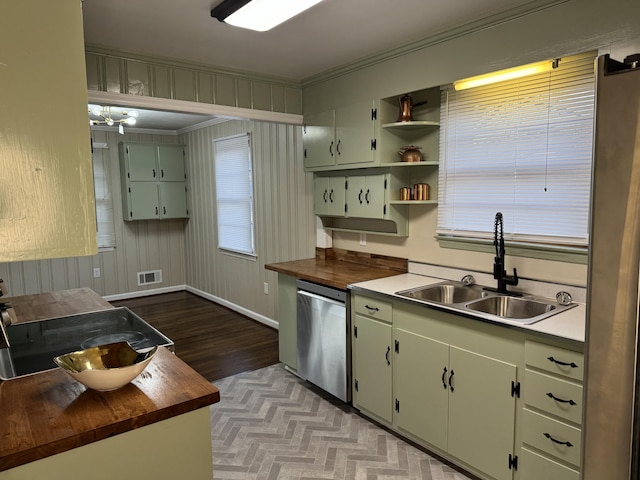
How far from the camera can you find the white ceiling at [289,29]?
231cm

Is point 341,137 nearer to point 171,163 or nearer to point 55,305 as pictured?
point 55,305

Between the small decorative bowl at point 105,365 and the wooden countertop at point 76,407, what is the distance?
56mm

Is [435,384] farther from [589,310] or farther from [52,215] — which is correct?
[52,215]

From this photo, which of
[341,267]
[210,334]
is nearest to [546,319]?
[341,267]

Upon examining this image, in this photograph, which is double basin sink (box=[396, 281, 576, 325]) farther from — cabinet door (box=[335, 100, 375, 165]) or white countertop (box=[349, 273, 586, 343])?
cabinet door (box=[335, 100, 375, 165])

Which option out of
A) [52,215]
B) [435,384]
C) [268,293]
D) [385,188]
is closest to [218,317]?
[268,293]

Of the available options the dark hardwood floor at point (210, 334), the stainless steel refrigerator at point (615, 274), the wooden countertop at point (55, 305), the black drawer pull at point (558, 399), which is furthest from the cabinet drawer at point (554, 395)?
the dark hardwood floor at point (210, 334)

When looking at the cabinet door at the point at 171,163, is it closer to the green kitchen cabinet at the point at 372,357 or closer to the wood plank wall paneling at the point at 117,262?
the wood plank wall paneling at the point at 117,262

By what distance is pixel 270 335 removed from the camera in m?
4.75

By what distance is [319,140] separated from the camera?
11.9ft

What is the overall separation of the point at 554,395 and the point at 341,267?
1.93 m

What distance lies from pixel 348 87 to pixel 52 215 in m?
2.90

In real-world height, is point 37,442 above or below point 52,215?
below

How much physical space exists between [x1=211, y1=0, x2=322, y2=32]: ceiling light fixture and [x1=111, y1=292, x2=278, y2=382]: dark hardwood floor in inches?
107
